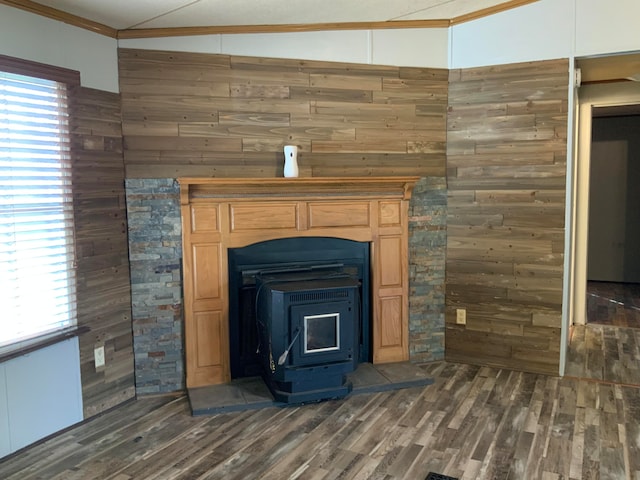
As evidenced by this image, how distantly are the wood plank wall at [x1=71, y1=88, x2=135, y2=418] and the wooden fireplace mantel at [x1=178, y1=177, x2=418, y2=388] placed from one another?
384mm

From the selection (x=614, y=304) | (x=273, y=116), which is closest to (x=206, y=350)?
(x=273, y=116)

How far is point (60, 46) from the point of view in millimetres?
2955

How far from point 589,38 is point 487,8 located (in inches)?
26.9

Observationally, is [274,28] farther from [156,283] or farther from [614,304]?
[614,304]

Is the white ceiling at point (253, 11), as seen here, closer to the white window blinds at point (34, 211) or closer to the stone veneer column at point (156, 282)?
the white window blinds at point (34, 211)

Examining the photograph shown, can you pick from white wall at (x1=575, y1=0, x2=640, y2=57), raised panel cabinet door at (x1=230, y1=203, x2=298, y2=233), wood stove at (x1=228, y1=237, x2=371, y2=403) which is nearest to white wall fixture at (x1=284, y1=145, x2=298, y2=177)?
raised panel cabinet door at (x1=230, y1=203, x2=298, y2=233)

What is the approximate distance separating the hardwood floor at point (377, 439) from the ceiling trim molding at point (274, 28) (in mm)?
2299

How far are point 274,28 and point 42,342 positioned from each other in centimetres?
236

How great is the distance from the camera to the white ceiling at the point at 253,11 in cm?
291

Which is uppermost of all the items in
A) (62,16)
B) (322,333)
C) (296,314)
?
(62,16)

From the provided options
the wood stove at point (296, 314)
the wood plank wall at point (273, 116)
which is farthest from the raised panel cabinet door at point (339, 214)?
the wood plank wall at point (273, 116)

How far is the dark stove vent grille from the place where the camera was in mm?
3225

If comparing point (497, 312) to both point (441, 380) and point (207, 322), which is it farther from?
point (207, 322)

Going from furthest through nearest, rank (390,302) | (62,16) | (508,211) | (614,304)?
(614,304) → (390,302) → (508,211) → (62,16)
